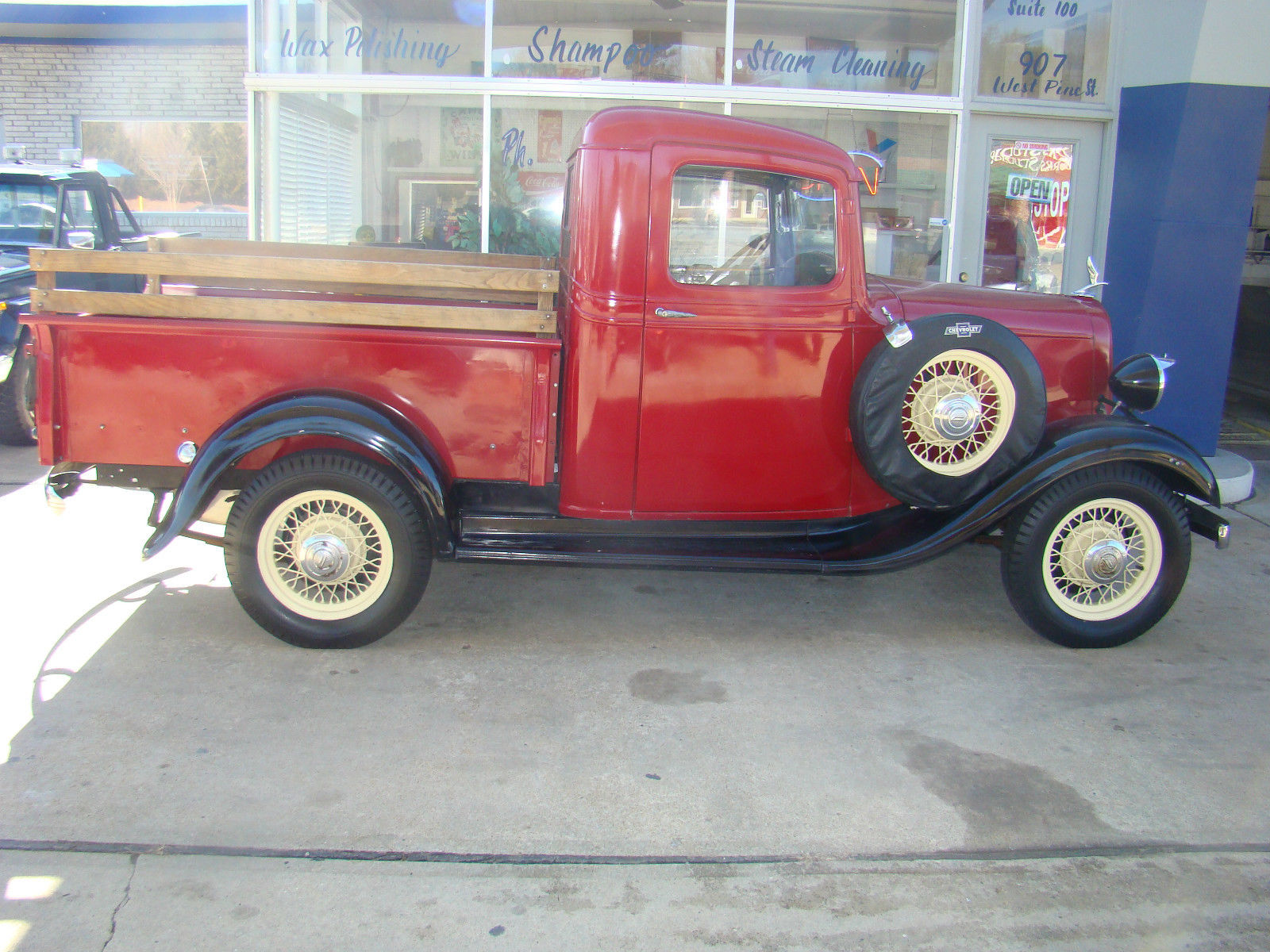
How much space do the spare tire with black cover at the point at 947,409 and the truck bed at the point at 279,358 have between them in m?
1.28

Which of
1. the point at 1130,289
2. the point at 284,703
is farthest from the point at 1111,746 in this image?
the point at 1130,289

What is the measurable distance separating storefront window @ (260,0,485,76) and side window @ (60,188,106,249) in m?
1.91

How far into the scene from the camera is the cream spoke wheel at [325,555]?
12.7ft

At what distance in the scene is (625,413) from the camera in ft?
13.0

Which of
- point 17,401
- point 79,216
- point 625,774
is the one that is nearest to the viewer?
point 625,774

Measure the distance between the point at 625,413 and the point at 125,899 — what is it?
232cm

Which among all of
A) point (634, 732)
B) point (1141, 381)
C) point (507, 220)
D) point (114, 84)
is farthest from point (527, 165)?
point (114, 84)

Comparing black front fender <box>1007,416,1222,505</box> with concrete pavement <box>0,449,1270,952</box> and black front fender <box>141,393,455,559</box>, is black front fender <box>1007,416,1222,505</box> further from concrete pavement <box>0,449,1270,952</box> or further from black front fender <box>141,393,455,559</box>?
black front fender <box>141,393,455,559</box>

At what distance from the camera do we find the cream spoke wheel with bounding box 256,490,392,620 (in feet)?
12.7

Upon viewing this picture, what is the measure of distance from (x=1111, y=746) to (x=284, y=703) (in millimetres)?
2902

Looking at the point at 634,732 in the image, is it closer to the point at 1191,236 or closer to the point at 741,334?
the point at 741,334

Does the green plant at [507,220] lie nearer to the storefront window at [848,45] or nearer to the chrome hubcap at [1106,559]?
the storefront window at [848,45]

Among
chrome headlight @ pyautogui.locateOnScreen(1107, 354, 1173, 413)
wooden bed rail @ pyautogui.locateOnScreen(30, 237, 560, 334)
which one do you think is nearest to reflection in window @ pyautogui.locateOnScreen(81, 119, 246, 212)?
wooden bed rail @ pyautogui.locateOnScreen(30, 237, 560, 334)

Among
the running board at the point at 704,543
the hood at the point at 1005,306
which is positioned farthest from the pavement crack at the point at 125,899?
the hood at the point at 1005,306
